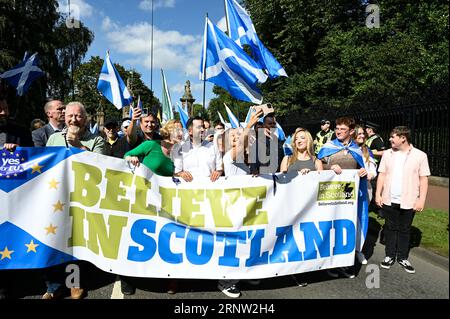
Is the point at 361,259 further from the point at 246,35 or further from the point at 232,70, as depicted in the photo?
the point at 246,35

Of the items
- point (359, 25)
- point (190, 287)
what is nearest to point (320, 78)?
point (359, 25)

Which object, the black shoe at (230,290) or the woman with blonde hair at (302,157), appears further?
the woman with blonde hair at (302,157)

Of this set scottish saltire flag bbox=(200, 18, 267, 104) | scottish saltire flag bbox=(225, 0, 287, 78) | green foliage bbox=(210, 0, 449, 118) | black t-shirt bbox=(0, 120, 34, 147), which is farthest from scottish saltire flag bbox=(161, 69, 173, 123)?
black t-shirt bbox=(0, 120, 34, 147)

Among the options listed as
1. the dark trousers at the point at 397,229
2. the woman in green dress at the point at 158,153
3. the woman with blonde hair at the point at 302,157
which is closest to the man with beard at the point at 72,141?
the woman in green dress at the point at 158,153

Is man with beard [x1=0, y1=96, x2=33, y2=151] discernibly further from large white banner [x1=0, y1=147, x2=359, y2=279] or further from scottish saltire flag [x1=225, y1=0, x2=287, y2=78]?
scottish saltire flag [x1=225, y1=0, x2=287, y2=78]

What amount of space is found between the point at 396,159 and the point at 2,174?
4478 mm

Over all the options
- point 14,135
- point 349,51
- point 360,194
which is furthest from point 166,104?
point 349,51

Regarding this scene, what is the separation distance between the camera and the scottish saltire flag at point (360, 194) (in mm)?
4465

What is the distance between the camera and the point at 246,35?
7.06 meters

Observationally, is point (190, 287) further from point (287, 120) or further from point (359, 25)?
point (359, 25)

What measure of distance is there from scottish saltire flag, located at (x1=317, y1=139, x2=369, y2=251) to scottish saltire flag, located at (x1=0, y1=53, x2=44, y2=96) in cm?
728

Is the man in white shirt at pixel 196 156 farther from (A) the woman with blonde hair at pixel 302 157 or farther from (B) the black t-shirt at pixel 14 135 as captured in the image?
(B) the black t-shirt at pixel 14 135

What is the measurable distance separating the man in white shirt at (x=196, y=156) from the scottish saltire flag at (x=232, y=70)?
1.38 meters

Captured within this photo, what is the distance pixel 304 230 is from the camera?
13.1 feet
